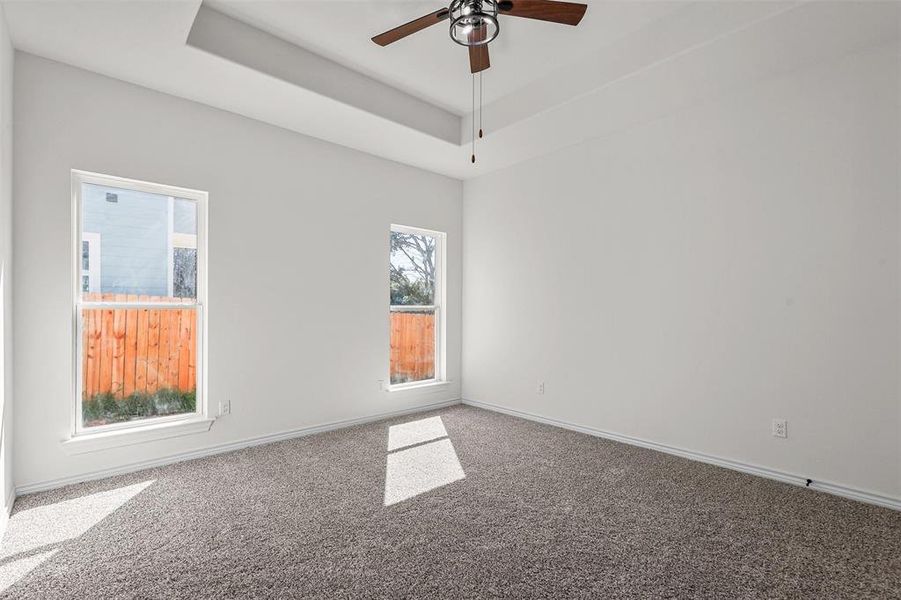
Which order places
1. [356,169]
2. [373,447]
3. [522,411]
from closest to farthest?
[373,447] < [356,169] < [522,411]

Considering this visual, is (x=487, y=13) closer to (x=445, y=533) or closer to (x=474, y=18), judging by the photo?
(x=474, y=18)

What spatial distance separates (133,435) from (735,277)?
4.33 metres

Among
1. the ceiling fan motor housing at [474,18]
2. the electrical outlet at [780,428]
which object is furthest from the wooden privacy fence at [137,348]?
the electrical outlet at [780,428]

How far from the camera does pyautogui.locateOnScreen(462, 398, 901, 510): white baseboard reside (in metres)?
2.70

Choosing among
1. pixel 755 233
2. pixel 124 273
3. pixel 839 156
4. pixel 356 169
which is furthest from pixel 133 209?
pixel 839 156

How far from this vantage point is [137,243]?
325cm

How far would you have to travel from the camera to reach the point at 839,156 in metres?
2.84

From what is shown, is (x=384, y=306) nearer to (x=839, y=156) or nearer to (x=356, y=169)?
(x=356, y=169)

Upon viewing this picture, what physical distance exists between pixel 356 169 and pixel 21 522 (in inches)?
134

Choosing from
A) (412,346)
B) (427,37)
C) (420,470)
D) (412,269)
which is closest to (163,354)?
(420,470)

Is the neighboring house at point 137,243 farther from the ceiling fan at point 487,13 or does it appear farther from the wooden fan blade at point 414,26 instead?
the ceiling fan at point 487,13

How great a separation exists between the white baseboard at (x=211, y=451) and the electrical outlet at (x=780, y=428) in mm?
3101

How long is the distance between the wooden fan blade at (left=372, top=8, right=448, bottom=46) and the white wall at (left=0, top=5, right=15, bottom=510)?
192 cm

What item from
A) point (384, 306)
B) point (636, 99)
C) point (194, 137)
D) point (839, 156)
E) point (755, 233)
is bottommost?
point (384, 306)
